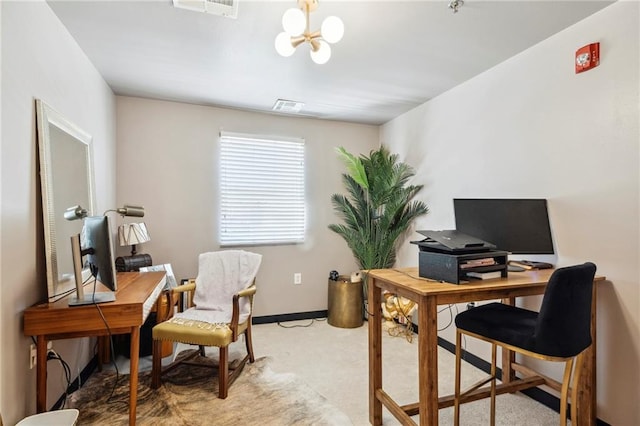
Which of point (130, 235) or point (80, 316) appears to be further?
point (130, 235)

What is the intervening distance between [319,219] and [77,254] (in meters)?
2.62

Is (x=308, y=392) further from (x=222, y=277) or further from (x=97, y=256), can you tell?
(x=97, y=256)

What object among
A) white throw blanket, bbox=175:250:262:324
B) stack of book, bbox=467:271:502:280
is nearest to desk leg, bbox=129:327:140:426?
white throw blanket, bbox=175:250:262:324

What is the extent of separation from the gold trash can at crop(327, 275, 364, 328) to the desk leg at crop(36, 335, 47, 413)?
2.58 meters

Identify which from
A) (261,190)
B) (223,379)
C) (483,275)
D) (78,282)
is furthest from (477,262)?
(261,190)

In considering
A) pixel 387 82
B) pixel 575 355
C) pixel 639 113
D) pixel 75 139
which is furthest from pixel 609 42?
pixel 75 139

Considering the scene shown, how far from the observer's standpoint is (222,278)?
296cm

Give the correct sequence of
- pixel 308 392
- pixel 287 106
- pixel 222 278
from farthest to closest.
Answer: pixel 287 106 → pixel 222 278 → pixel 308 392

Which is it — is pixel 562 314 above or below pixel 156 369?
above

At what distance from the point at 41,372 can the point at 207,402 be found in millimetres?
945

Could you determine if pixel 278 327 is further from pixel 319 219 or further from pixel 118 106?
pixel 118 106

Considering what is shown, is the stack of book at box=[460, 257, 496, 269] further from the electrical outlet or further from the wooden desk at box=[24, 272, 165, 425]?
the electrical outlet

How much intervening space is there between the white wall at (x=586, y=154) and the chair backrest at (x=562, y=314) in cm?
54

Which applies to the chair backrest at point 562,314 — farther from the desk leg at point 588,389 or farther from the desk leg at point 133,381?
the desk leg at point 133,381
